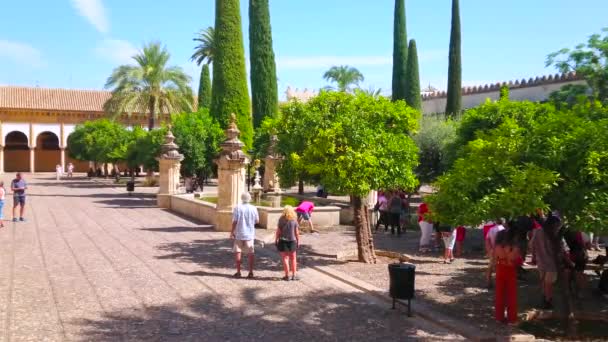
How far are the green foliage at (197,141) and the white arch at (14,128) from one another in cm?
3634

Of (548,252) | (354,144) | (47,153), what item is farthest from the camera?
(47,153)

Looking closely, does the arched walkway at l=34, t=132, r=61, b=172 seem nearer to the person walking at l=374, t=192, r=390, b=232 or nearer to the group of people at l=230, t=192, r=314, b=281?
the person walking at l=374, t=192, r=390, b=232

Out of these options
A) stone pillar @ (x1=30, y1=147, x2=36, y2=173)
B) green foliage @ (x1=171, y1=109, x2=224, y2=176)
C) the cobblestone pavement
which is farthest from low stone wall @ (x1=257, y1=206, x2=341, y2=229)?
stone pillar @ (x1=30, y1=147, x2=36, y2=173)

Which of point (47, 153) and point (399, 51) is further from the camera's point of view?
point (47, 153)

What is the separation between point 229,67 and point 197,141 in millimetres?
3579

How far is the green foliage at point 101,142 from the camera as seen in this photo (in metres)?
43.7

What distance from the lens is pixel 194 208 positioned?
1980cm

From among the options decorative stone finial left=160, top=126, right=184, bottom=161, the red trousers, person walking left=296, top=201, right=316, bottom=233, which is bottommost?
the red trousers

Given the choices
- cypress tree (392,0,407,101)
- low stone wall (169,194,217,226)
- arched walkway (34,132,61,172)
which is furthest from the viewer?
arched walkway (34,132,61,172)

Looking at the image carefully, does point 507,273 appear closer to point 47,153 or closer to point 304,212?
point 304,212

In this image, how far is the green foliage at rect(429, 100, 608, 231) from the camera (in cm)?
625

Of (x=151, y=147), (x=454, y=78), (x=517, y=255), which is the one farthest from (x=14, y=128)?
(x=517, y=255)

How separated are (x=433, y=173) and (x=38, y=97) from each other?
4742 cm

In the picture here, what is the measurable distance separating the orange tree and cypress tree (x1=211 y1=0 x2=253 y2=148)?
1433 cm
